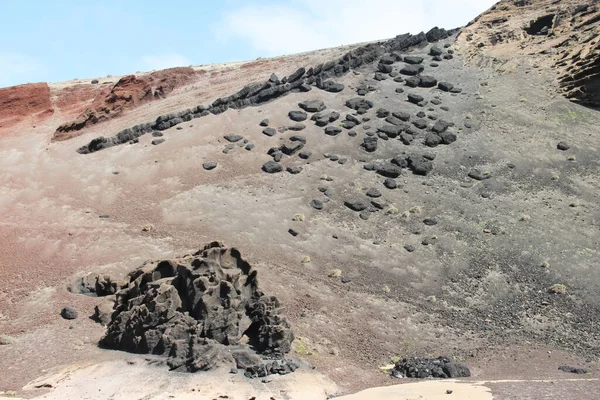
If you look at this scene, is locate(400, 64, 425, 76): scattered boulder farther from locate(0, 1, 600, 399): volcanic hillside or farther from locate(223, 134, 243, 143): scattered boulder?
locate(223, 134, 243, 143): scattered boulder

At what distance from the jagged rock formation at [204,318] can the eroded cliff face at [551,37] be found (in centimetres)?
2272

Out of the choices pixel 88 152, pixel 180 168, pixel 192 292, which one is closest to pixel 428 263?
pixel 192 292

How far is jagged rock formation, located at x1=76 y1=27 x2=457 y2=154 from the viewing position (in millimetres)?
28859

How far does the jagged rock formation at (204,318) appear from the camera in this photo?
13.8 meters

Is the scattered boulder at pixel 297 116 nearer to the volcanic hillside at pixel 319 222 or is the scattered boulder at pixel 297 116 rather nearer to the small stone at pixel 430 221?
the volcanic hillside at pixel 319 222

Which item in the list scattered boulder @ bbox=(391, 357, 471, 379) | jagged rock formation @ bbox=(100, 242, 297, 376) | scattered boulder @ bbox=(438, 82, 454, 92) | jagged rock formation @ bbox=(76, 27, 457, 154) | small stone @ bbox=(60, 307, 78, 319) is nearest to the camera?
jagged rock formation @ bbox=(100, 242, 297, 376)

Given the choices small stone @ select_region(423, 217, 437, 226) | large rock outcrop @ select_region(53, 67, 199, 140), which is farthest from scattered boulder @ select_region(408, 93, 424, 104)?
large rock outcrop @ select_region(53, 67, 199, 140)

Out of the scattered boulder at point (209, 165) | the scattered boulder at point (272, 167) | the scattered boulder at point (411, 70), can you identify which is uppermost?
the scattered boulder at point (411, 70)

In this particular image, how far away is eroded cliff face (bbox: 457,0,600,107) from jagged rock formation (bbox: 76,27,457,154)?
332cm

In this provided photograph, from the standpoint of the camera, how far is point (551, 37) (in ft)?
119

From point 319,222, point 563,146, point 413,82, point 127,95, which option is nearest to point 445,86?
point 413,82

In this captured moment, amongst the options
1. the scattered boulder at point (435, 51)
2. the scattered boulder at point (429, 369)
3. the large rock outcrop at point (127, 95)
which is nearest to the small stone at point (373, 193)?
the scattered boulder at point (429, 369)

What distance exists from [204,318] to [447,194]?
1328cm

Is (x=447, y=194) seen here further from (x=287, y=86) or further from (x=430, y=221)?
(x=287, y=86)
